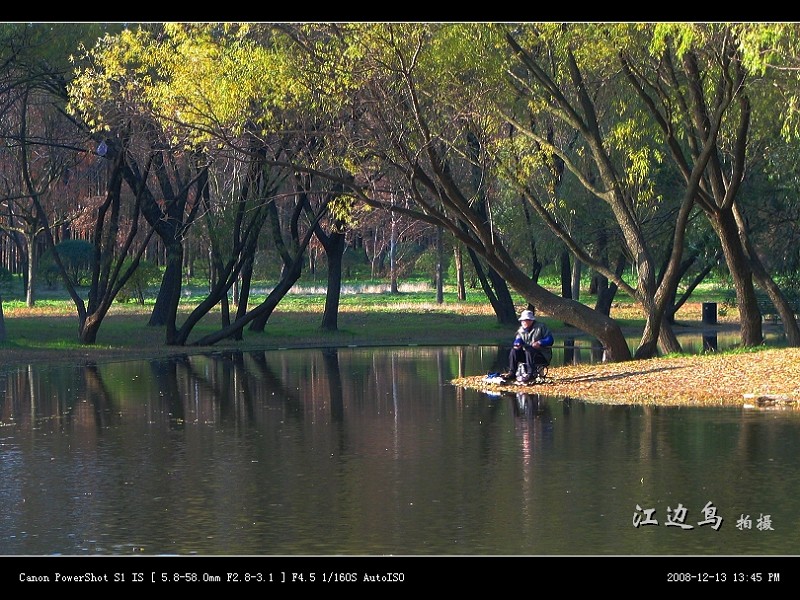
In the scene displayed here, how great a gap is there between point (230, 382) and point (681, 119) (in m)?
10.5

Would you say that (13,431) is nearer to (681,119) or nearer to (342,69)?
Result: (342,69)

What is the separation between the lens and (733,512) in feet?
37.4

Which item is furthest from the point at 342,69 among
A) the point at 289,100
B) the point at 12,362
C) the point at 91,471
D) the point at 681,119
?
the point at 12,362

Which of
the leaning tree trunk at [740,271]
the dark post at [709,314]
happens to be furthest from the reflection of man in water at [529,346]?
the dark post at [709,314]

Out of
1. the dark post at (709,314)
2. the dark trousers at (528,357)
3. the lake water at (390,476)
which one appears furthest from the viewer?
the dark post at (709,314)

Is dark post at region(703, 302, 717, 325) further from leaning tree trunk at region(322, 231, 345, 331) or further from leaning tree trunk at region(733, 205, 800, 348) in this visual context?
leaning tree trunk at region(733, 205, 800, 348)

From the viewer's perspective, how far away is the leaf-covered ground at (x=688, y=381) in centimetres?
2041

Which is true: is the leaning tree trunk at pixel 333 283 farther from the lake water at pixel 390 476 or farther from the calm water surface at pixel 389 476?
the calm water surface at pixel 389 476

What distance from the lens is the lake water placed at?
34.9 ft

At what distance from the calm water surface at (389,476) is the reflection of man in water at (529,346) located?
131cm

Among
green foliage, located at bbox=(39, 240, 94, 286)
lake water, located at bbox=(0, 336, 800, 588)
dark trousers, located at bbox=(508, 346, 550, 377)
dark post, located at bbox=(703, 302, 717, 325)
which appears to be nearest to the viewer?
lake water, located at bbox=(0, 336, 800, 588)

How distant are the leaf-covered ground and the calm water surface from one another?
942mm

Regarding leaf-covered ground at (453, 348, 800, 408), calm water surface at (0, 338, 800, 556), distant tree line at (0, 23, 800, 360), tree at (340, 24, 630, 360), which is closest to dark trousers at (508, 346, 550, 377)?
leaf-covered ground at (453, 348, 800, 408)

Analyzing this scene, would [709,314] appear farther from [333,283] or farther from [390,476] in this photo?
[390,476]
